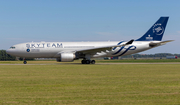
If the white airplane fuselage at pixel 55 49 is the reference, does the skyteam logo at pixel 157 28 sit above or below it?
above

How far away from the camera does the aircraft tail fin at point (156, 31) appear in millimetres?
37031

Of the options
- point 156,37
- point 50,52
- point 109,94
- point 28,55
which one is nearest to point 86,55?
point 50,52

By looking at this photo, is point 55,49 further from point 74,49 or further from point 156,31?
point 156,31

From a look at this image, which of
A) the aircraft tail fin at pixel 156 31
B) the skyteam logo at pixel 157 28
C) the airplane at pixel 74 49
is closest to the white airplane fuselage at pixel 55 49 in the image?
the airplane at pixel 74 49

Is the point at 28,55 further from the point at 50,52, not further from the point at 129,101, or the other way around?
the point at 129,101

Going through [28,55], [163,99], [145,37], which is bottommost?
[163,99]

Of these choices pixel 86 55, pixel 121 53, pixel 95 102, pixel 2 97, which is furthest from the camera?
pixel 121 53

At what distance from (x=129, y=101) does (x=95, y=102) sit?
103cm

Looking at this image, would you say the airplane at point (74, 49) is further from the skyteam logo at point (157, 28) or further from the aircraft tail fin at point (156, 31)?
the skyteam logo at point (157, 28)

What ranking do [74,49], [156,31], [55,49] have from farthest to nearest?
[156,31]
[74,49]
[55,49]

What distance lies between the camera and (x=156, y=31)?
122 ft

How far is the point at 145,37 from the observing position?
1459 inches

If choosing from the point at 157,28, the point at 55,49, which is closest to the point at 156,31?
the point at 157,28

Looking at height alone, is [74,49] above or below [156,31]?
below
